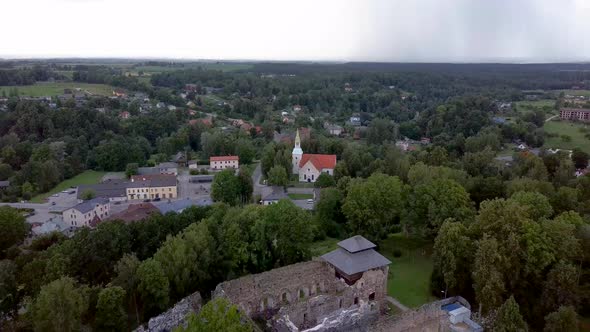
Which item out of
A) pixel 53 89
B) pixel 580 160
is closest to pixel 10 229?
pixel 580 160

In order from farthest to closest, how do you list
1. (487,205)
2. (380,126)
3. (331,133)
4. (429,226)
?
(331,133) < (380,126) < (429,226) < (487,205)

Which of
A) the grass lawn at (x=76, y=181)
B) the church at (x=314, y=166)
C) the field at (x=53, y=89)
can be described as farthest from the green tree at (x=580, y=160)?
the field at (x=53, y=89)

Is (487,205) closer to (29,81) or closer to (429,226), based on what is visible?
(429,226)

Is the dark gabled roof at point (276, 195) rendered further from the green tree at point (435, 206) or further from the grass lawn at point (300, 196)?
the green tree at point (435, 206)

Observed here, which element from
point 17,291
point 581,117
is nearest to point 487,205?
point 17,291

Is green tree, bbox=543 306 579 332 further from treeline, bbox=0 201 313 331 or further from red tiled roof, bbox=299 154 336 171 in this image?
red tiled roof, bbox=299 154 336 171

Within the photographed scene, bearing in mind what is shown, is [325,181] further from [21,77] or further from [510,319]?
[21,77]
